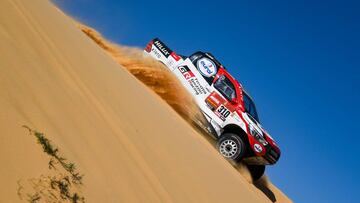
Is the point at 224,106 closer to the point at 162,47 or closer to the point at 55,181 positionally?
the point at 162,47

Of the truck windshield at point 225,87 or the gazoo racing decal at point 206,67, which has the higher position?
the gazoo racing decal at point 206,67

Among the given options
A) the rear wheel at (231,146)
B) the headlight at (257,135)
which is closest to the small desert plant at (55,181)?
the rear wheel at (231,146)

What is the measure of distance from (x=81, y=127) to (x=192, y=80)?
7.97m

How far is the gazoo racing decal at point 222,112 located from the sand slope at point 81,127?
466cm

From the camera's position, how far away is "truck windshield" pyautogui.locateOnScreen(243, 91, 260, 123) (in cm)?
1126

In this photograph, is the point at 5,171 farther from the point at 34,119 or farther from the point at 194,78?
the point at 194,78

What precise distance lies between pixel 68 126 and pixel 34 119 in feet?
1.28

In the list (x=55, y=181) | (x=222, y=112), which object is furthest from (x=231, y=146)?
(x=55, y=181)

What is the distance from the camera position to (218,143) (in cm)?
1034

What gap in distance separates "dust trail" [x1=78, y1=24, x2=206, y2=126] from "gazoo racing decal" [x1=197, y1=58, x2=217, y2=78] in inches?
27.7

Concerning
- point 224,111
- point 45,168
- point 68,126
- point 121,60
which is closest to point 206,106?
point 224,111

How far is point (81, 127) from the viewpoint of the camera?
10.9 feet

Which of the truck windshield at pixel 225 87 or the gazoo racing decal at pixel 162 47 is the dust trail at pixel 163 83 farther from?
the truck windshield at pixel 225 87

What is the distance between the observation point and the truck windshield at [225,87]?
11.0m
